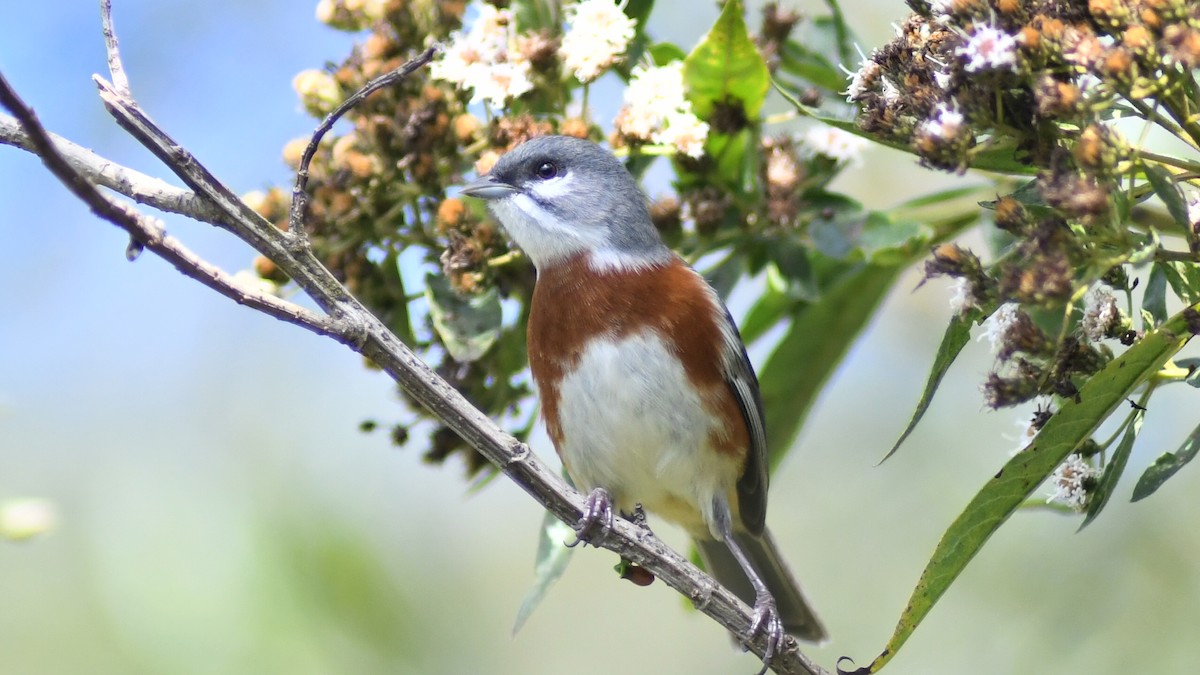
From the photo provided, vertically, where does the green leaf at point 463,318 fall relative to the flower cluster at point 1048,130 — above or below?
below

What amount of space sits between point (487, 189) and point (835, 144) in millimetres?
1297

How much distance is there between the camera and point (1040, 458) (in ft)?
9.71

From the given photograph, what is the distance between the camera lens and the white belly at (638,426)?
15.1ft

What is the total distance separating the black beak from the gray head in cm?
1

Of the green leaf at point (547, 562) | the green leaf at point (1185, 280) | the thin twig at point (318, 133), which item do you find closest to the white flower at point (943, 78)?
the green leaf at point (1185, 280)

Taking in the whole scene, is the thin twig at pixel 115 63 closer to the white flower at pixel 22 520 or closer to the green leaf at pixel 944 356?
the white flower at pixel 22 520

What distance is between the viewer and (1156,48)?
2.47 metres

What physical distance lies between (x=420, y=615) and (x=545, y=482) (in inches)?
176

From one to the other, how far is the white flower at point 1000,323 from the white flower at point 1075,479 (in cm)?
42

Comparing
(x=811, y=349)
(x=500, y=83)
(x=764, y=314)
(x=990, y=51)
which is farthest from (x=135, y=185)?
(x=811, y=349)

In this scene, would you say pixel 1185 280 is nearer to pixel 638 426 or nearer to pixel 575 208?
pixel 638 426

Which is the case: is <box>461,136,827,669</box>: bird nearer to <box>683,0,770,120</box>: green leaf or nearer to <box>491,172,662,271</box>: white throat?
<box>491,172,662,271</box>: white throat

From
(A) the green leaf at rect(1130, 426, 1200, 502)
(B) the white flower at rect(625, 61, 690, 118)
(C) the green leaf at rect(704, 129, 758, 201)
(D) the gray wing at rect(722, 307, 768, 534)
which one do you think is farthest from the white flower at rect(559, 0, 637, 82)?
(A) the green leaf at rect(1130, 426, 1200, 502)

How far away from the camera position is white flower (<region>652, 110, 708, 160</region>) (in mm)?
4211
